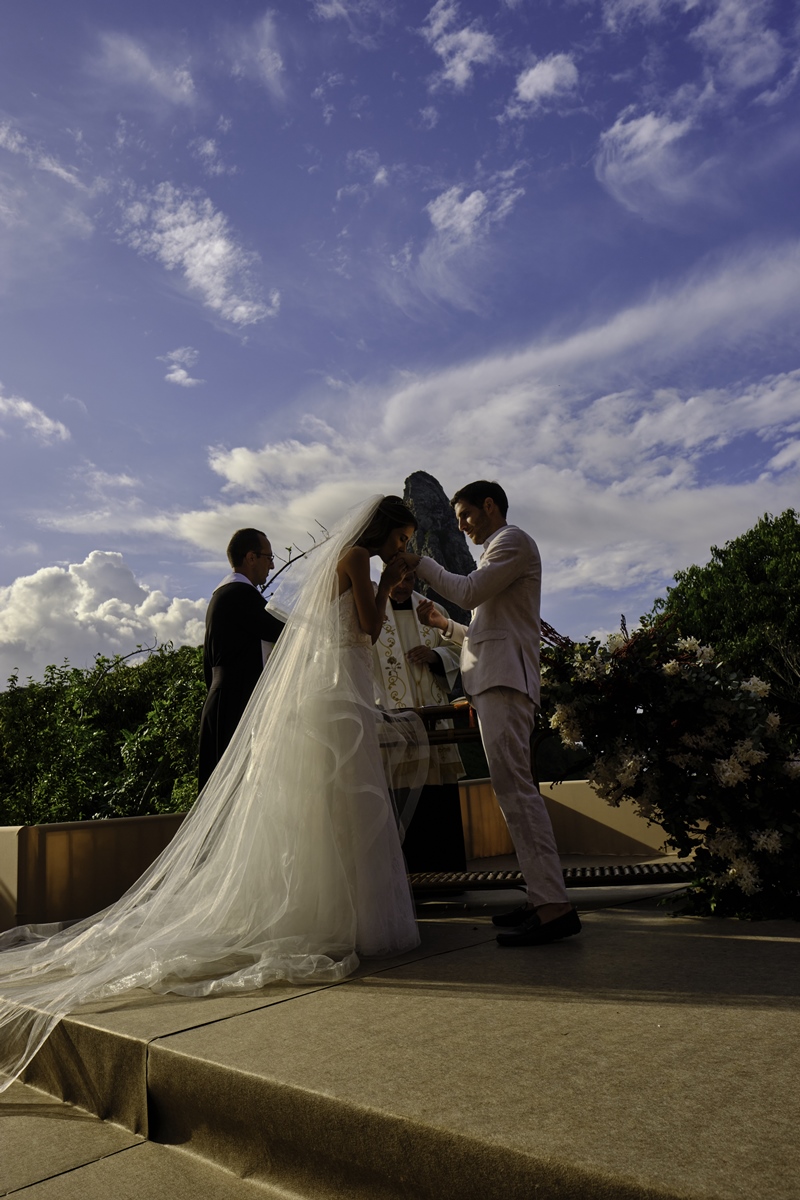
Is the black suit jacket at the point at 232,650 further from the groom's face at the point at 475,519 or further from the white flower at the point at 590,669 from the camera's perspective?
the white flower at the point at 590,669

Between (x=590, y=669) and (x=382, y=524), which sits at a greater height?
(x=382, y=524)

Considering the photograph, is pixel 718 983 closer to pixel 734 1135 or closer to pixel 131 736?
pixel 734 1135

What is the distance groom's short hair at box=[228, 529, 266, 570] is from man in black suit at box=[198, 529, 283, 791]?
0.12 ft

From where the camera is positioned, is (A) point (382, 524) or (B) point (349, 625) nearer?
(B) point (349, 625)

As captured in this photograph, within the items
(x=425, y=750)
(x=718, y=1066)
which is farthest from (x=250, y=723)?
(x=718, y=1066)

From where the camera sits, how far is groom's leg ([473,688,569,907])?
3.71 metres

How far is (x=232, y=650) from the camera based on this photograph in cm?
Result: 541

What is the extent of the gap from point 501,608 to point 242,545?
213 cm

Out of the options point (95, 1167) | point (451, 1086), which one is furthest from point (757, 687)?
point (95, 1167)

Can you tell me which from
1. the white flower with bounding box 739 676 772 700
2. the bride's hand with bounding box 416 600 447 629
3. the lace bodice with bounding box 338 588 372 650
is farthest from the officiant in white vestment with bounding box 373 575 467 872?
the white flower with bounding box 739 676 772 700

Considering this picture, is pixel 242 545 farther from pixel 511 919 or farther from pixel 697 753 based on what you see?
pixel 697 753

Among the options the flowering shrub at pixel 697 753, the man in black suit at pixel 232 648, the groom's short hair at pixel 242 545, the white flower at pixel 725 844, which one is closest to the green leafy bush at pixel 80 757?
the man in black suit at pixel 232 648

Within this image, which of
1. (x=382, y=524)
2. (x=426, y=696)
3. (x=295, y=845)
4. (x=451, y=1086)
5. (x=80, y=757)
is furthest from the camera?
(x=80, y=757)

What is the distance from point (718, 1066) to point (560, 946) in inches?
64.8
